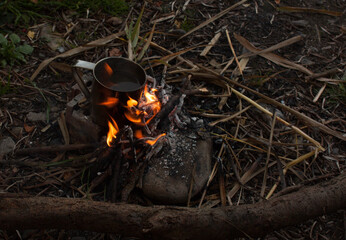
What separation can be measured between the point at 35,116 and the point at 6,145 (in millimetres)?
322

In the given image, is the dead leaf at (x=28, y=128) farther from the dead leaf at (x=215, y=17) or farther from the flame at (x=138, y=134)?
the dead leaf at (x=215, y=17)

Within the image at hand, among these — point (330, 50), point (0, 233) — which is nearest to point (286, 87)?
point (330, 50)

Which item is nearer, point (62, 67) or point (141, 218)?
point (141, 218)

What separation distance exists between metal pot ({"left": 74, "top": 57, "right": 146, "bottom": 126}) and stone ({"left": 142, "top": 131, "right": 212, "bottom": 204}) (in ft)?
1.43

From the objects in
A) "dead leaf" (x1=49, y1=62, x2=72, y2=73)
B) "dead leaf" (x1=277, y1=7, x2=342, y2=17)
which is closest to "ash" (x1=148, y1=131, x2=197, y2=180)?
"dead leaf" (x1=49, y1=62, x2=72, y2=73)

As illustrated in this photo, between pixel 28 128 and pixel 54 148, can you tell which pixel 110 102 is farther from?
pixel 28 128

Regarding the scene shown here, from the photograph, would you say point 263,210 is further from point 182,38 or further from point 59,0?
point 59,0

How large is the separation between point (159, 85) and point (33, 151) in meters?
1.06

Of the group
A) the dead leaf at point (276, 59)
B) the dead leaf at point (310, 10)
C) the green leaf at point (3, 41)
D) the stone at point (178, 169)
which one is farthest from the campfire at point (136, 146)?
the dead leaf at point (310, 10)

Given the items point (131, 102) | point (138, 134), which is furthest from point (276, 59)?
point (131, 102)

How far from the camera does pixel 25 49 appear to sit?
10.3ft

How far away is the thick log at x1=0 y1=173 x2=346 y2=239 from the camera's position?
1.86 m

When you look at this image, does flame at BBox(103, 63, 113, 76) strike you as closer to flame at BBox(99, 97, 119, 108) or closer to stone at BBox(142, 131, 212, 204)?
flame at BBox(99, 97, 119, 108)

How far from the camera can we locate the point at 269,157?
2717mm
